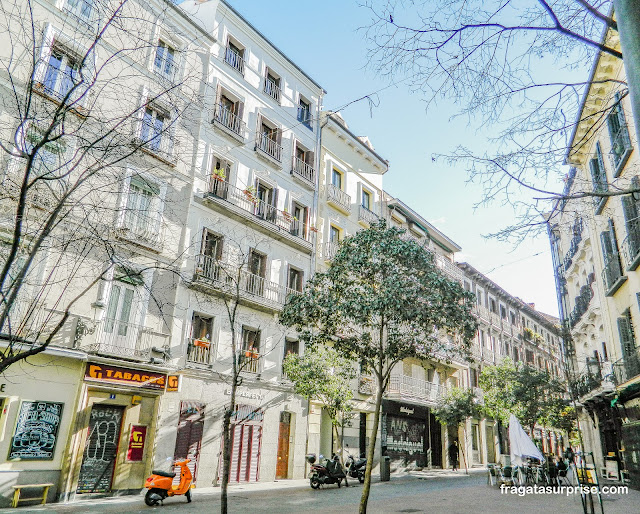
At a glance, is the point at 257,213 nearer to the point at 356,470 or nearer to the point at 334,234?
the point at 334,234

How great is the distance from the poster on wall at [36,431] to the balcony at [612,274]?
18.8m

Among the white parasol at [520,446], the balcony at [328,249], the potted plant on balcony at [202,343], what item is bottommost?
the white parasol at [520,446]

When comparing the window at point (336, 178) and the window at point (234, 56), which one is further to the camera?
the window at point (336, 178)

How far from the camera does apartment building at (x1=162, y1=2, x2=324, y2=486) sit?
1711cm

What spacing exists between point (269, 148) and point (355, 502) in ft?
50.6

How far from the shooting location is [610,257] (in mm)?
18516

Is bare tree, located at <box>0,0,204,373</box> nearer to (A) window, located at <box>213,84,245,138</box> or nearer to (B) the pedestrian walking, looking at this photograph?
(A) window, located at <box>213,84,245,138</box>

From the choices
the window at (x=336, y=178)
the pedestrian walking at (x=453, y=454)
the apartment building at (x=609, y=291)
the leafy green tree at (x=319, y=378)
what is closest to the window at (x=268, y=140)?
the window at (x=336, y=178)

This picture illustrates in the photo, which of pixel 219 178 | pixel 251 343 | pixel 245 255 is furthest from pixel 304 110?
pixel 251 343

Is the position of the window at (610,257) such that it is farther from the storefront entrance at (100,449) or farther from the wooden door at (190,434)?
the storefront entrance at (100,449)

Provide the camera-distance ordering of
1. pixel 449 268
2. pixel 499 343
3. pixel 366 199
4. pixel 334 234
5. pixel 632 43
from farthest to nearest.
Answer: pixel 499 343 → pixel 449 268 → pixel 366 199 → pixel 334 234 → pixel 632 43

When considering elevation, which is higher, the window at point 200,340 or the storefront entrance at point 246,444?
the window at point 200,340

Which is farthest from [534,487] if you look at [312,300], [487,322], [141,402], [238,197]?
[487,322]

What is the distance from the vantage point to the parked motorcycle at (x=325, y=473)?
55.3 ft
